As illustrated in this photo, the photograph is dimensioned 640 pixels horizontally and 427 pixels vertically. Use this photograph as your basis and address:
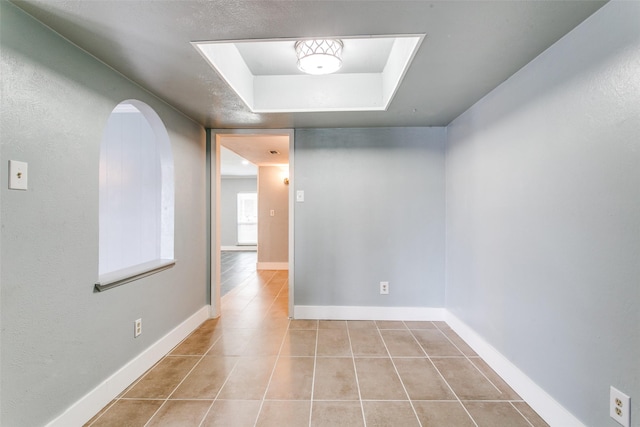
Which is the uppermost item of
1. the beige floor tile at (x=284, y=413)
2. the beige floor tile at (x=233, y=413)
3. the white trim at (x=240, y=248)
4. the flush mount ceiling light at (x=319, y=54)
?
the flush mount ceiling light at (x=319, y=54)

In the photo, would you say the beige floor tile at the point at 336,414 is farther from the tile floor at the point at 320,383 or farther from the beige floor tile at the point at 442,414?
the beige floor tile at the point at 442,414

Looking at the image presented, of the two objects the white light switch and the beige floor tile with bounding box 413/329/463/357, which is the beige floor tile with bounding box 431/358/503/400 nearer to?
the beige floor tile with bounding box 413/329/463/357

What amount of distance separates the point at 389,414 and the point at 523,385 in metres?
0.86

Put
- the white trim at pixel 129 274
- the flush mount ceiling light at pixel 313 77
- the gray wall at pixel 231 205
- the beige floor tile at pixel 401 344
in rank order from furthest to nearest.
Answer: the gray wall at pixel 231 205, the beige floor tile at pixel 401 344, the flush mount ceiling light at pixel 313 77, the white trim at pixel 129 274

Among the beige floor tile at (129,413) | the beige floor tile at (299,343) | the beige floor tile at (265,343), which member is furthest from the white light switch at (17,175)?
the beige floor tile at (299,343)

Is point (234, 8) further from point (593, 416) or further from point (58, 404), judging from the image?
point (593, 416)

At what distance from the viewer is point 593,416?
1305 millimetres

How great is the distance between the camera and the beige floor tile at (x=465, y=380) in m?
1.79

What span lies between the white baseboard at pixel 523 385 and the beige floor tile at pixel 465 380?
130mm

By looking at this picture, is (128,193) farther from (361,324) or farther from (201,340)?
(361,324)

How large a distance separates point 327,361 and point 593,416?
4.91 ft

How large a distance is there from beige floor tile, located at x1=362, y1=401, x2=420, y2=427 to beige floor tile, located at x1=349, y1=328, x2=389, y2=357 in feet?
1.95

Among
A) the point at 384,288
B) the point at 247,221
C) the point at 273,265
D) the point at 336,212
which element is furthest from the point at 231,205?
the point at 384,288

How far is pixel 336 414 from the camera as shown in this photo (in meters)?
1.63
